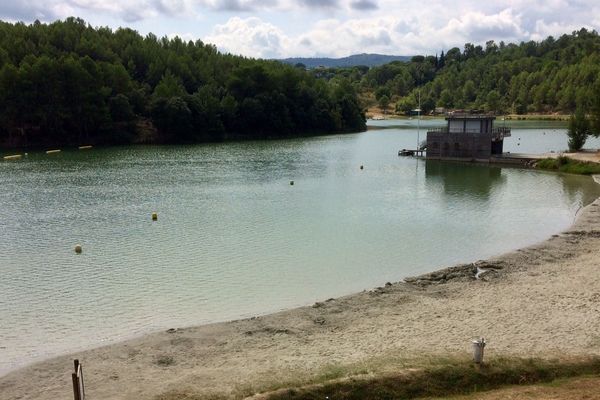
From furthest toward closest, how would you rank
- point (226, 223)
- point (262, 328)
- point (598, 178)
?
point (598, 178) < point (226, 223) < point (262, 328)

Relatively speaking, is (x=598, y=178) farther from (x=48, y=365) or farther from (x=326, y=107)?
(x=326, y=107)

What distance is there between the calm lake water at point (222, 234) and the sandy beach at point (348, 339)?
192 cm

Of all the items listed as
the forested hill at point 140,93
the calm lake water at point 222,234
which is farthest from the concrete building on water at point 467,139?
the forested hill at point 140,93

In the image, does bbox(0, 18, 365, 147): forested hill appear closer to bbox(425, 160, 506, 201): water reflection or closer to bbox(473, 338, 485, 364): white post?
bbox(425, 160, 506, 201): water reflection

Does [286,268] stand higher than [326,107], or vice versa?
[326,107]

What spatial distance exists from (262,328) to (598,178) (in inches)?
1768

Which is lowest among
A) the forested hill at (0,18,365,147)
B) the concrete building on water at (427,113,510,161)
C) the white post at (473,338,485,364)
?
the white post at (473,338,485,364)

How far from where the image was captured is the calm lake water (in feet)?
67.6

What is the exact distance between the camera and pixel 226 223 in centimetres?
3441

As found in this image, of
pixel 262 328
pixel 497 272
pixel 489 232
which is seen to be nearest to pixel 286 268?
pixel 262 328

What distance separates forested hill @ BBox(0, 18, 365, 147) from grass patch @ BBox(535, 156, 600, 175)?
5950cm

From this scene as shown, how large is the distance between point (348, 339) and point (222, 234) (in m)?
16.3

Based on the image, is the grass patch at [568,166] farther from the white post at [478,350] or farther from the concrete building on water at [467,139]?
the white post at [478,350]

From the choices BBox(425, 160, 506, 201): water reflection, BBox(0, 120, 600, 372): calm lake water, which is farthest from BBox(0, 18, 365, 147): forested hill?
BBox(425, 160, 506, 201): water reflection
